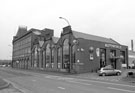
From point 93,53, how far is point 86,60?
311 cm

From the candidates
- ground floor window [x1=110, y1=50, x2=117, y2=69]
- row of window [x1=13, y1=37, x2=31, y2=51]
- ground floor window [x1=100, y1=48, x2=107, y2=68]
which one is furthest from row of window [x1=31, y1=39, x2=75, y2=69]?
ground floor window [x1=110, y1=50, x2=117, y2=69]

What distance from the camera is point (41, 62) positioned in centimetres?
5662

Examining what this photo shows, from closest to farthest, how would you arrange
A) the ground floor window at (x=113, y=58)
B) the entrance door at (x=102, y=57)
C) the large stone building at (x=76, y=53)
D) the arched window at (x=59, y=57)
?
1. the large stone building at (x=76, y=53)
2. the entrance door at (x=102, y=57)
3. the arched window at (x=59, y=57)
4. the ground floor window at (x=113, y=58)

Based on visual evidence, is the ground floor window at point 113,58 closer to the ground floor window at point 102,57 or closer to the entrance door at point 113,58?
the entrance door at point 113,58

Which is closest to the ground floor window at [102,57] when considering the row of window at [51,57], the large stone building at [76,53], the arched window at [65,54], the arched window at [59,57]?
the large stone building at [76,53]

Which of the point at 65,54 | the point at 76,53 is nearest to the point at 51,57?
the point at 65,54

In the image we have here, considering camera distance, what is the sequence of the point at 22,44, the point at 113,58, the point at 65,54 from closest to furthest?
the point at 65,54, the point at 113,58, the point at 22,44

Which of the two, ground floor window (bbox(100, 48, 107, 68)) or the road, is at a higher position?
ground floor window (bbox(100, 48, 107, 68))

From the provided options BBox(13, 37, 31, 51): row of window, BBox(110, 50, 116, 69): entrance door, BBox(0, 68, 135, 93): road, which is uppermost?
BBox(13, 37, 31, 51): row of window

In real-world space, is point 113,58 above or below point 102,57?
below

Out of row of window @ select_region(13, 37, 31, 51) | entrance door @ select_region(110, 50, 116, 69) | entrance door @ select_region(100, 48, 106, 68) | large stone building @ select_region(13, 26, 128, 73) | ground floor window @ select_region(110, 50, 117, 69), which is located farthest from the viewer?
row of window @ select_region(13, 37, 31, 51)

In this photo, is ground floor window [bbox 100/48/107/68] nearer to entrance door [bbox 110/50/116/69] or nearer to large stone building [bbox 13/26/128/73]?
large stone building [bbox 13/26/128/73]

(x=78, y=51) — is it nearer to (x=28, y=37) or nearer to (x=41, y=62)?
(x=41, y=62)

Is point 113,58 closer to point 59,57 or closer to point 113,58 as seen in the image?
point 113,58
